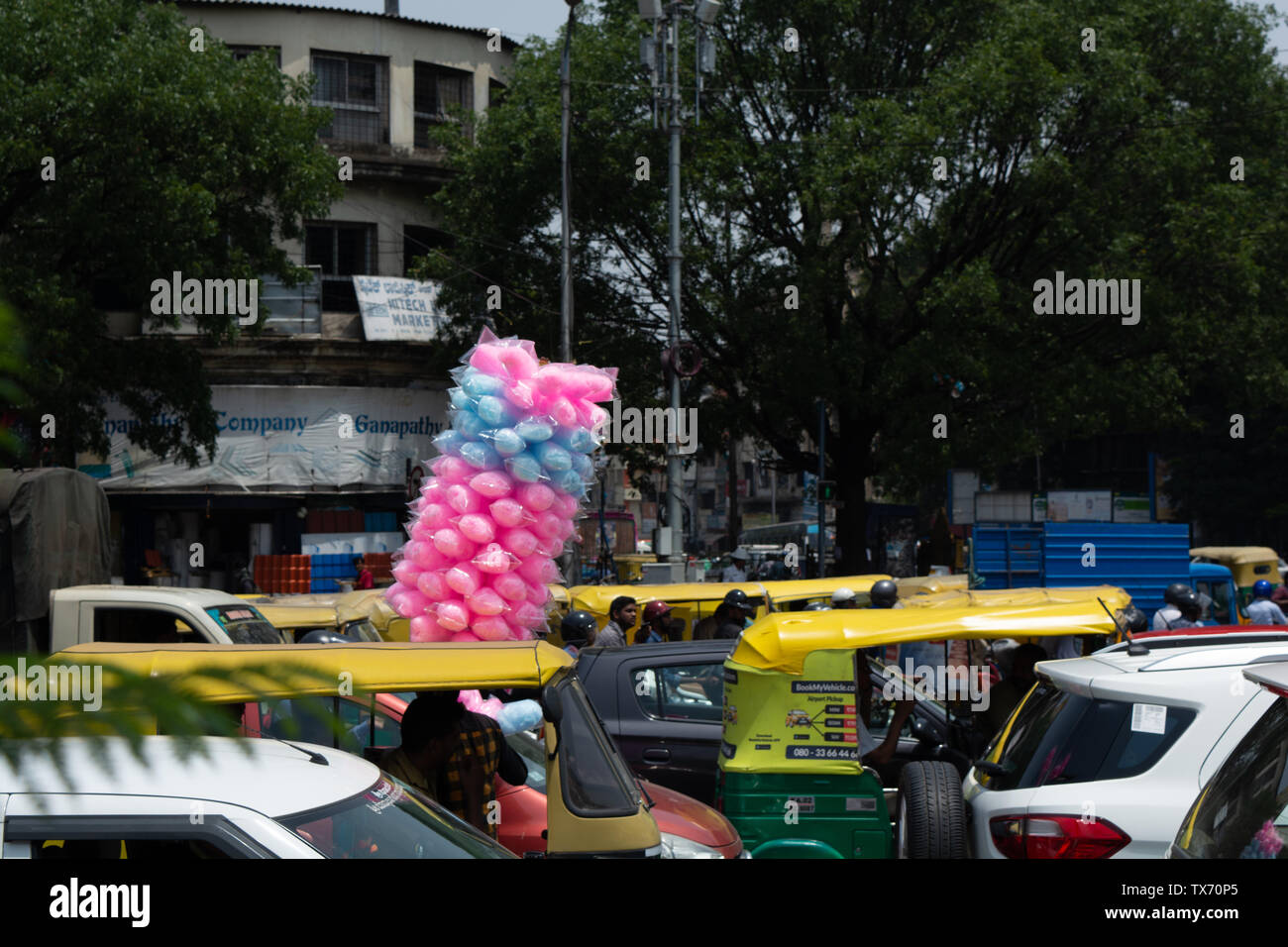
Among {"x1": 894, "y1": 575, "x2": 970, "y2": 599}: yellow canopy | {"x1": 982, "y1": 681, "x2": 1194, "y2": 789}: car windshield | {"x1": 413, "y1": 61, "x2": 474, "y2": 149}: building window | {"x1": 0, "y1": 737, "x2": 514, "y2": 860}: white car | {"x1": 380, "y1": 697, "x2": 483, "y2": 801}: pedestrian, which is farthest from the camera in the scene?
{"x1": 413, "y1": 61, "x2": 474, "y2": 149}: building window

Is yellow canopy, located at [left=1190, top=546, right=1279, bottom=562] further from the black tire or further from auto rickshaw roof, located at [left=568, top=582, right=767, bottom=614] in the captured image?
the black tire

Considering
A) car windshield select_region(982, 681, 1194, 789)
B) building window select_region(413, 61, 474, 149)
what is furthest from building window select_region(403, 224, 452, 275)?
car windshield select_region(982, 681, 1194, 789)

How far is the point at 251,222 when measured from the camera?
66.9ft

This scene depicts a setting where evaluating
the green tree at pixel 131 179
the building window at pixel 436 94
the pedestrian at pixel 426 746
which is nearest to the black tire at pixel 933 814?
the pedestrian at pixel 426 746

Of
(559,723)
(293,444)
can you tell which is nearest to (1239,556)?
(293,444)

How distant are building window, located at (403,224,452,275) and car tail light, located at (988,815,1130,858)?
82.2ft

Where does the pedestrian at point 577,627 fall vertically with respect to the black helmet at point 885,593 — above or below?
below

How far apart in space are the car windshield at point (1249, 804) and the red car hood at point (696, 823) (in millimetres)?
2451

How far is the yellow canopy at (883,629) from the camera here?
666 centimetres

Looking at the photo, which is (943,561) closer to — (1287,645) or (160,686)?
(1287,645)

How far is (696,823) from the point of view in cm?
619

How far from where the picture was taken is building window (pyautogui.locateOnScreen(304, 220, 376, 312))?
2820 centimetres

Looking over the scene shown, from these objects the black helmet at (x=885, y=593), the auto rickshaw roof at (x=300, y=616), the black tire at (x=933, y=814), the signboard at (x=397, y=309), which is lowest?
the black tire at (x=933, y=814)

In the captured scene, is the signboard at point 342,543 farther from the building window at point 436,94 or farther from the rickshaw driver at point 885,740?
the rickshaw driver at point 885,740
